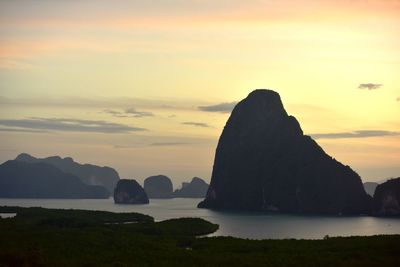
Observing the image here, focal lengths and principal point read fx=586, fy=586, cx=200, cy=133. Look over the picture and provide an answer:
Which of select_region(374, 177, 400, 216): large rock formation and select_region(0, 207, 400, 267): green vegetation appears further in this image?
select_region(374, 177, 400, 216): large rock formation

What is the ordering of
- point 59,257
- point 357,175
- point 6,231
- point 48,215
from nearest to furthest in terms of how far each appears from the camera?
1. point 59,257
2. point 6,231
3. point 48,215
4. point 357,175

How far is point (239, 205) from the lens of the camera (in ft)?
655

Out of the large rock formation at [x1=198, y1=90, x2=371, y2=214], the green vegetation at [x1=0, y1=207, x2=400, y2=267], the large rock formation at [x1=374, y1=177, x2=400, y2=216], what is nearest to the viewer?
the green vegetation at [x1=0, y1=207, x2=400, y2=267]

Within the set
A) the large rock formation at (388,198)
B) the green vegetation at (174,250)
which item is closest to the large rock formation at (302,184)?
the large rock formation at (388,198)

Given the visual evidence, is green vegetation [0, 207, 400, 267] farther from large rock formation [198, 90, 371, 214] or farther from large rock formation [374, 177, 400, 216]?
large rock formation [198, 90, 371, 214]

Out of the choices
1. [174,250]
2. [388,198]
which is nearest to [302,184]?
[388,198]

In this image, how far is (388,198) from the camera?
16525 centimetres

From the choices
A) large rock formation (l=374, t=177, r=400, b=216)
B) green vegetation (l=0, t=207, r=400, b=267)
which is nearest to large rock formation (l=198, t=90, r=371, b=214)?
large rock formation (l=374, t=177, r=400, b=216)

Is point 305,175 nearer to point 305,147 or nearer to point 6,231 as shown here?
point 305,147

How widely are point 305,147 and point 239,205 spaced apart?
2981 centimetres

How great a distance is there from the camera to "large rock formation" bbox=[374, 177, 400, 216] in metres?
161

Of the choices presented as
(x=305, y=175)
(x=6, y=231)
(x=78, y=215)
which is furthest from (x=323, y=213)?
(x=6, y=231)

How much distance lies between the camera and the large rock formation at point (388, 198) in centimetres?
16127

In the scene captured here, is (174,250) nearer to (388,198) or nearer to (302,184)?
(388,198)
